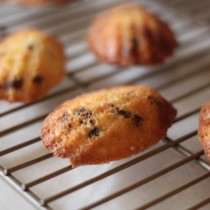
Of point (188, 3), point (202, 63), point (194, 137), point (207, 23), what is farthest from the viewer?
point (188, 3)

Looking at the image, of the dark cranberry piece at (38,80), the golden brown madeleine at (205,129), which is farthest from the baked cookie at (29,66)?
the golden brown madeleine at (205,129)

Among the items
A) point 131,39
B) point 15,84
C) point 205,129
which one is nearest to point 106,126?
point 205,129

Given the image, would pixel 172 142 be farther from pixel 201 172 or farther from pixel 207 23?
pixel 207 23

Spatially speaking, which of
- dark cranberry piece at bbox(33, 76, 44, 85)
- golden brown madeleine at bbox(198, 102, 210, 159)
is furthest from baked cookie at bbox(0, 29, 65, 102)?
golden brown madeleine at bbox(198, 102, 210, 159)

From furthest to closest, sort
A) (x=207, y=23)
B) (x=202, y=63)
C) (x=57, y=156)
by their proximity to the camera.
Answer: (x=207, y=23) < (x=202, y=63) < (x=57, y=156)

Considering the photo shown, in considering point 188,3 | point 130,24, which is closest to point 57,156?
point 130,24

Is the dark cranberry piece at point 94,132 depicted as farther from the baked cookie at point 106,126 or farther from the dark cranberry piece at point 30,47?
the dark cranberry piece at point 30,47

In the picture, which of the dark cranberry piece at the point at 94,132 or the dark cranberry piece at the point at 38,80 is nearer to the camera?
the dark cranberry piece at the point at 94,132
